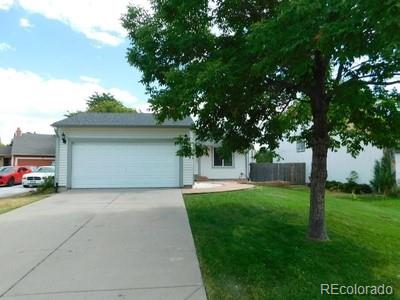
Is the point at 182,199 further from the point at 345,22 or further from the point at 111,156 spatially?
the point at 345,22

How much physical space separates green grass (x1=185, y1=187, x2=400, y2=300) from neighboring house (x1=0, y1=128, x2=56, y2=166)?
30.9 meters

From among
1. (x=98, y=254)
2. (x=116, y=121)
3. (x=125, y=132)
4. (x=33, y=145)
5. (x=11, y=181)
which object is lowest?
(x=98, y=254)

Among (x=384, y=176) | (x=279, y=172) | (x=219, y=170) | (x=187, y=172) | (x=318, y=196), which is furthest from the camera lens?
(x=279, y=172)

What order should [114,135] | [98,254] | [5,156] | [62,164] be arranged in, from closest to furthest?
[98,254] < [62,164] < [114,135] < [5,156]

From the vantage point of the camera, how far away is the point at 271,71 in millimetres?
6027

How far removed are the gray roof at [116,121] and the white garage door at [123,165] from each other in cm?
92

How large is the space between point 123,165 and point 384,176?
41.0 feet

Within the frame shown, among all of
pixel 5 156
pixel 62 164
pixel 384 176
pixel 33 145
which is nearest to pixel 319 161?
pixel 384 176

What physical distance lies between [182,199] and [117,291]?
8271 mm

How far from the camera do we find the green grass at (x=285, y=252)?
4691 millimetres

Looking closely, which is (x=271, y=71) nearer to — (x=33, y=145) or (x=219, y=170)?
(x=219, y=170)

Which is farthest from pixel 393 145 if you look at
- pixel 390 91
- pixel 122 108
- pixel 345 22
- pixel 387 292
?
pixel 122 108

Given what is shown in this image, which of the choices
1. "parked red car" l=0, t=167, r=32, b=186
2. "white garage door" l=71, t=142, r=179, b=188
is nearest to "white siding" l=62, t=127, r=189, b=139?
"white garage door" l=71, t=142, r=179, b=188

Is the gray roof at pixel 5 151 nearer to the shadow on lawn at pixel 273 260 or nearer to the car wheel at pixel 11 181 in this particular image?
the car wheel at pixel 11 181
